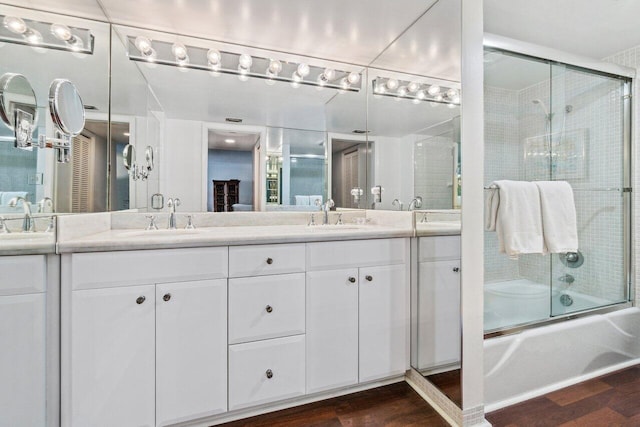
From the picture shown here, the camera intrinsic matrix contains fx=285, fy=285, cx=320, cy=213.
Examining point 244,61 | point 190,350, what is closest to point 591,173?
point 244,61

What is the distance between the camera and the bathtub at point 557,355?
5.11 ft

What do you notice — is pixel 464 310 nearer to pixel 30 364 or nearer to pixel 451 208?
pixel 451 208

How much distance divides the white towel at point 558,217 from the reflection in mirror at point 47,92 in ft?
8.54

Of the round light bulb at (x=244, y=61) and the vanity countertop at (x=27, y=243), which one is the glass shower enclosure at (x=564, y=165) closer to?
the round light bulb at (x=244, y=61)

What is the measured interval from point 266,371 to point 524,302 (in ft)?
6.66

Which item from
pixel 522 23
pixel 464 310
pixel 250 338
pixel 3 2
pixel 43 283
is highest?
pixel 522 23

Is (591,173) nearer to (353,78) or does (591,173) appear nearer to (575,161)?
(575,161)

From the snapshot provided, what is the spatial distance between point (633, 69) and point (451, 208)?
2.04 metres

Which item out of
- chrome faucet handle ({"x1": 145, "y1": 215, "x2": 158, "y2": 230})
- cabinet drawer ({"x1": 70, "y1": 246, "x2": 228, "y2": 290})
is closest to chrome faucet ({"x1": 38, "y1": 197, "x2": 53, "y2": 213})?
cabinet drawer ({"x1": 70, "y1": 246, "x2": 228, "y2": 290})

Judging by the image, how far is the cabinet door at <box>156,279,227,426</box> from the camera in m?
1.24

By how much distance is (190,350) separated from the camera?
1282mm

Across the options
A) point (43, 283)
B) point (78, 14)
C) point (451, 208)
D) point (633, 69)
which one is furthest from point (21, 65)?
point (633, 69)

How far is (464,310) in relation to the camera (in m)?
1.36

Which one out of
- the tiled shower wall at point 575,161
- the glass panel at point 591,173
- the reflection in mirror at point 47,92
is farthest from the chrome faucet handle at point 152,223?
the glass panel at point 591,173
